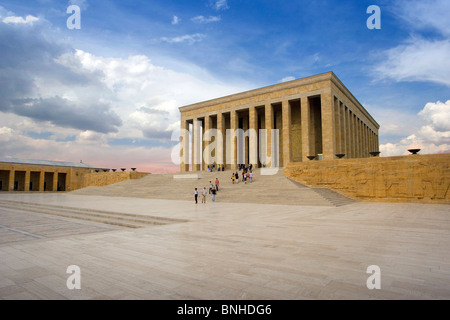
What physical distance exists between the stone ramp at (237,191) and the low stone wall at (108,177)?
3.31 meters

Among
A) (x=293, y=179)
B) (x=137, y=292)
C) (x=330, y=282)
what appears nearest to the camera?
(x=137, y=292)

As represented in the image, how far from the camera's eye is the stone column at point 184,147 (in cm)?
3922

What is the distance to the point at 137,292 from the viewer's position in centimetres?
284

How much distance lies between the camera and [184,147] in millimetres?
39719

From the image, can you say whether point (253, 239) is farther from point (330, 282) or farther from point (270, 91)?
point (270, 91)

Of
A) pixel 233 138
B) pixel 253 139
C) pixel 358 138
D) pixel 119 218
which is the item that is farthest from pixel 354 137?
pixel 119 218

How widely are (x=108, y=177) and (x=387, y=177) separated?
3136 cm

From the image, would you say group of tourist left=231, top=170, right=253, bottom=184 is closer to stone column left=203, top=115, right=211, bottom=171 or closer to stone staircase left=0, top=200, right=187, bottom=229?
stone staircase left=0, top=200, right=187, bottom=229

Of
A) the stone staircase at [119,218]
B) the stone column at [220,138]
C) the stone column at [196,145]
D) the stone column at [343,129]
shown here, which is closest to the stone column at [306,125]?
the stone column at [343,129]

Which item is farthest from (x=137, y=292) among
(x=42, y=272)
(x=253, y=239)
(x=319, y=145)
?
(x=319, y=145)

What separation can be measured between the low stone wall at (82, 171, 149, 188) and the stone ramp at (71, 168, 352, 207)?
130 inches

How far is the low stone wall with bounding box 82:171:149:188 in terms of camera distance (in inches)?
1260

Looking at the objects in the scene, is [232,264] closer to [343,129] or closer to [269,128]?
[269,128]
